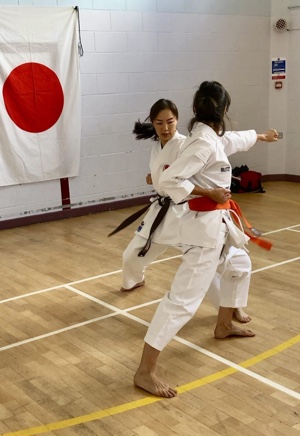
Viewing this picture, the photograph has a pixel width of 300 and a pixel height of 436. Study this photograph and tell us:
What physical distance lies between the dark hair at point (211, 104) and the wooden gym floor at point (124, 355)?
1.30 m

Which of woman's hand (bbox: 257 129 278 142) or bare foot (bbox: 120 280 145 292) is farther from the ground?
woman's hand (bbox: 257 129 278 142)

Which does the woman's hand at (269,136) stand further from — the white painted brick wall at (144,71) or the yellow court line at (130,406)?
the white painted brick wall at (144,71)

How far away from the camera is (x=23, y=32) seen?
20.5ft

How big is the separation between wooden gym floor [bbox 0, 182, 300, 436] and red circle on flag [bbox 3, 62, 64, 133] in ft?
5.81

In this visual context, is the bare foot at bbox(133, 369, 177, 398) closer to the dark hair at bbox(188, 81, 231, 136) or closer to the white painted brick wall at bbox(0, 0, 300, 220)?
the dark hair at bbox(188, 81, 231, 136)

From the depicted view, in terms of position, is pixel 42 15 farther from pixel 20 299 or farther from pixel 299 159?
pixel 299 159

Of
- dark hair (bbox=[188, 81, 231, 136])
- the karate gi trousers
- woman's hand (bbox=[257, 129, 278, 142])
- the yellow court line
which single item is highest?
dark hair (bbox=[188, 81, 231, 136])

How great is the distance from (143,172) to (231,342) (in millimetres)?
4404

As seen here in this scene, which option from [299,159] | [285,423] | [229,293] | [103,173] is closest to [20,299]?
[229,293]

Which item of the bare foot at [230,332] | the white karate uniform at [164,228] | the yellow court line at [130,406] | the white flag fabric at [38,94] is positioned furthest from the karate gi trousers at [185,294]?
the white flag fabric at [38,94]

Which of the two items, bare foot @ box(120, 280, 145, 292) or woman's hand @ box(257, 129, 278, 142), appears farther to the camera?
bare foot @ box(120, 280, 145, 292)

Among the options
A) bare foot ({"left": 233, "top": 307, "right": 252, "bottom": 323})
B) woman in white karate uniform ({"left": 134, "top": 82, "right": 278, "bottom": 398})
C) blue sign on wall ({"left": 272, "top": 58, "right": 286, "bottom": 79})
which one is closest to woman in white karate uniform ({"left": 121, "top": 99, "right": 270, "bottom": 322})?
bare foot ({"left": 233, "top": 307, "right": 252, "bottom": 323})

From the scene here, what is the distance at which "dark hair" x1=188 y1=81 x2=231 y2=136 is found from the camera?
2818mm

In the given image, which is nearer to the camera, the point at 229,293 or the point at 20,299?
the point at 229,293
